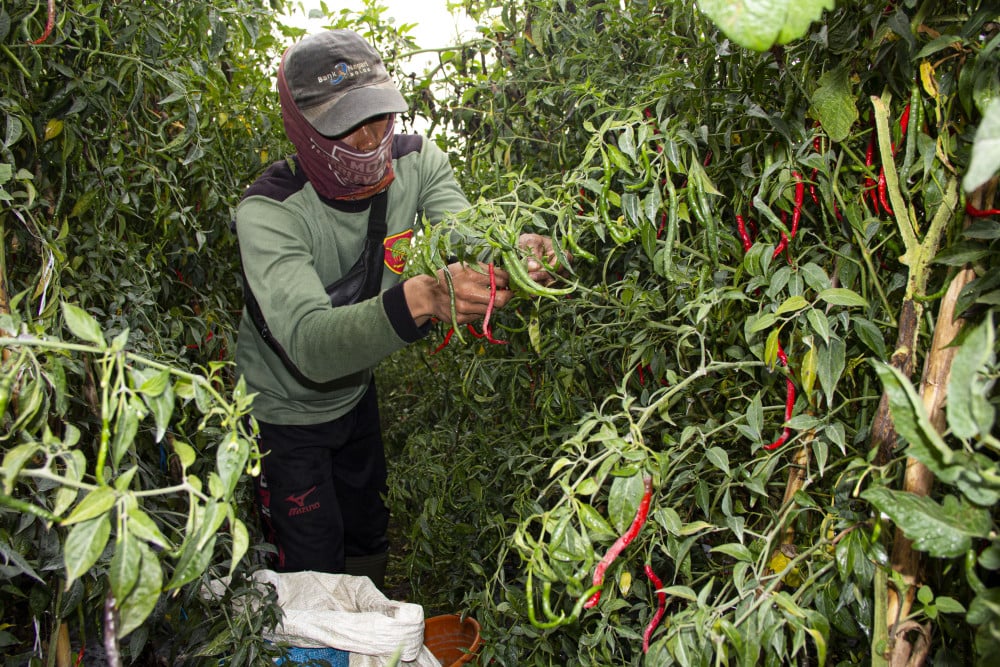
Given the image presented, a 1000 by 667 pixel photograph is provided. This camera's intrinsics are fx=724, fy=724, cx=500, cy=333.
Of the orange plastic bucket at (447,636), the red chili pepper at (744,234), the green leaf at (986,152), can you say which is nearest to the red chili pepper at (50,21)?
the red chili pepper at (744,234)

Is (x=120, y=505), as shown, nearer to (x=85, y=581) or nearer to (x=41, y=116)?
(x=85, y=581)

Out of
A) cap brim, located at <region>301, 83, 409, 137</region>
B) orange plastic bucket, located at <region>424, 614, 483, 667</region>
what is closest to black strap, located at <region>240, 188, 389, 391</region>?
cap brim, located at <region>301, 83, 409, 137</region>

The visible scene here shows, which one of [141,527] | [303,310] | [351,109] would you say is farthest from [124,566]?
[351,109]

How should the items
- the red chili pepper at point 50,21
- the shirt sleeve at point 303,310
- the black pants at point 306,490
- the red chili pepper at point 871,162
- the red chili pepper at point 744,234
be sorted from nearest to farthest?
1. the red chili pepper at point 871,162
2. the red chili pepper at point 744,234
3. the red chili pepper at point 50,21
4. the shirt sleeve at point 303,310
5. the black pants at point 306,490

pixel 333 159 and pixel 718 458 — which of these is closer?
pixel 718 458

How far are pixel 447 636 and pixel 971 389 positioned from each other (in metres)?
1.64

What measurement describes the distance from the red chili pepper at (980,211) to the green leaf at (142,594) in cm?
72

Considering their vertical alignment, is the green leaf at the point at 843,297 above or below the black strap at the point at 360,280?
above

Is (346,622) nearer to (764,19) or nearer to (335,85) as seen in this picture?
(335,85)

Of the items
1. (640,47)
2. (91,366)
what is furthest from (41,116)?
(640,47)

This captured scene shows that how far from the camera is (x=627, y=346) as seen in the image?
1.17m

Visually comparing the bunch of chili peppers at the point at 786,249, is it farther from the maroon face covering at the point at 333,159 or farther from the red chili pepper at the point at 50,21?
the red chili pepper at the point at 50,21

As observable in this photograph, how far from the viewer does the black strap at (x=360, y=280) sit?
183 centimetres

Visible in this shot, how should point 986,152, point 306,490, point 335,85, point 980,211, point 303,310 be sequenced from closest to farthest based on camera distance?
1. point 986,152
2. point 980,211
3. point 303,310
4. point 335,85
5. point 306,490
